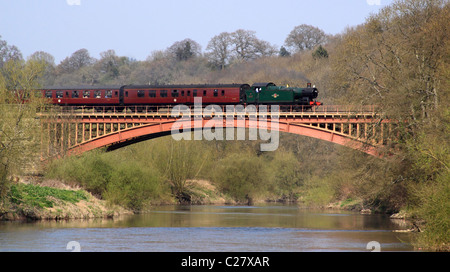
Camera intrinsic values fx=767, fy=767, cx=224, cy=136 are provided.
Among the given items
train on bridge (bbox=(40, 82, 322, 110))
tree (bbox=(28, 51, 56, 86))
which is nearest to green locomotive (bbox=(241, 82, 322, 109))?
train on bridge (bbox=(40, 82, 322, 110))

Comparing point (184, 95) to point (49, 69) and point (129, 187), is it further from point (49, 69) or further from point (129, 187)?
point (49, 69)

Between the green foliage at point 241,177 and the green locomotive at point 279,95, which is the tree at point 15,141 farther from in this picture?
the green foliage at point 241,177

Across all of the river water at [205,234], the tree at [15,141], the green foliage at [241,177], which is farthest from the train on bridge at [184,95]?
the tree at [15,141]

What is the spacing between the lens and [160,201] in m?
74.0

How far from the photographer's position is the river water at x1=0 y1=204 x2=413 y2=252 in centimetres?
3484

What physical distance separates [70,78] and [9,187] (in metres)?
120

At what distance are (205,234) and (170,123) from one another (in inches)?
942

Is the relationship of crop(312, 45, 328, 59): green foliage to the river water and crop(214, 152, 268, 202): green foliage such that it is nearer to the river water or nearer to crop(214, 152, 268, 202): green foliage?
crop(214, 152, 268, 202): green foliage

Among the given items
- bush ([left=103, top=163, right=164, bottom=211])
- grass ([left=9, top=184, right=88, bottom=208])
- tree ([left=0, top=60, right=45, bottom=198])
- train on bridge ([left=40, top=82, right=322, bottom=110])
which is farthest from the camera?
train on bridge ([left=40, top=82, right=322, bottom=110])

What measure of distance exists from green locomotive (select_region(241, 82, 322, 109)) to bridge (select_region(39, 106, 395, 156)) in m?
0.80

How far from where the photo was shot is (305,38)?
15425 centimetres

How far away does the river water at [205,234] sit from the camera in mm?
34844
